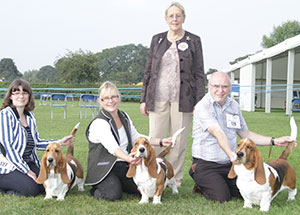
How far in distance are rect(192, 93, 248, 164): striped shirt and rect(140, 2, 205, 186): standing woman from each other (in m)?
0.53

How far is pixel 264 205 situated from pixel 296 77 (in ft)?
77.8

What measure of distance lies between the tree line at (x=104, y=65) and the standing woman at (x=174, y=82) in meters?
25.3

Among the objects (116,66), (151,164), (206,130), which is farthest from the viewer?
(116,66)

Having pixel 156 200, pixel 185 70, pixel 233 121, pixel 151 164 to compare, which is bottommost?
pixel 156 200

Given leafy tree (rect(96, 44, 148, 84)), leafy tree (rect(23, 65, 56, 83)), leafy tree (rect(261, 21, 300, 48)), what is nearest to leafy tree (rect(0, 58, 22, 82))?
leafy tree (rect(23, 65, 56, 83))

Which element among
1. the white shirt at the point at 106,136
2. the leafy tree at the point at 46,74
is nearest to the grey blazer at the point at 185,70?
the white shirt at the point at 106,136

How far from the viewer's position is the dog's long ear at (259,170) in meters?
3.04

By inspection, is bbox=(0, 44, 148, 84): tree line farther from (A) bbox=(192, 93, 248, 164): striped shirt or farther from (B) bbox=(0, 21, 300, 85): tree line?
(A) bbox=(192, 93, 248, 164): striped shirt

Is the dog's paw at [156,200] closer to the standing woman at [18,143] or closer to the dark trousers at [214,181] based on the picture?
the dark trousers at [214,181]

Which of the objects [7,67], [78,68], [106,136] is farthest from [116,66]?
[106,136]

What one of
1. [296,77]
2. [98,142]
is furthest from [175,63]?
[296,77]

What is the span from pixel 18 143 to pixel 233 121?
2.28m

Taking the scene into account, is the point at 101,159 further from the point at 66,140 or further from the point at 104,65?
the point at 104,65

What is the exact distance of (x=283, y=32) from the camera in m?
61.1
